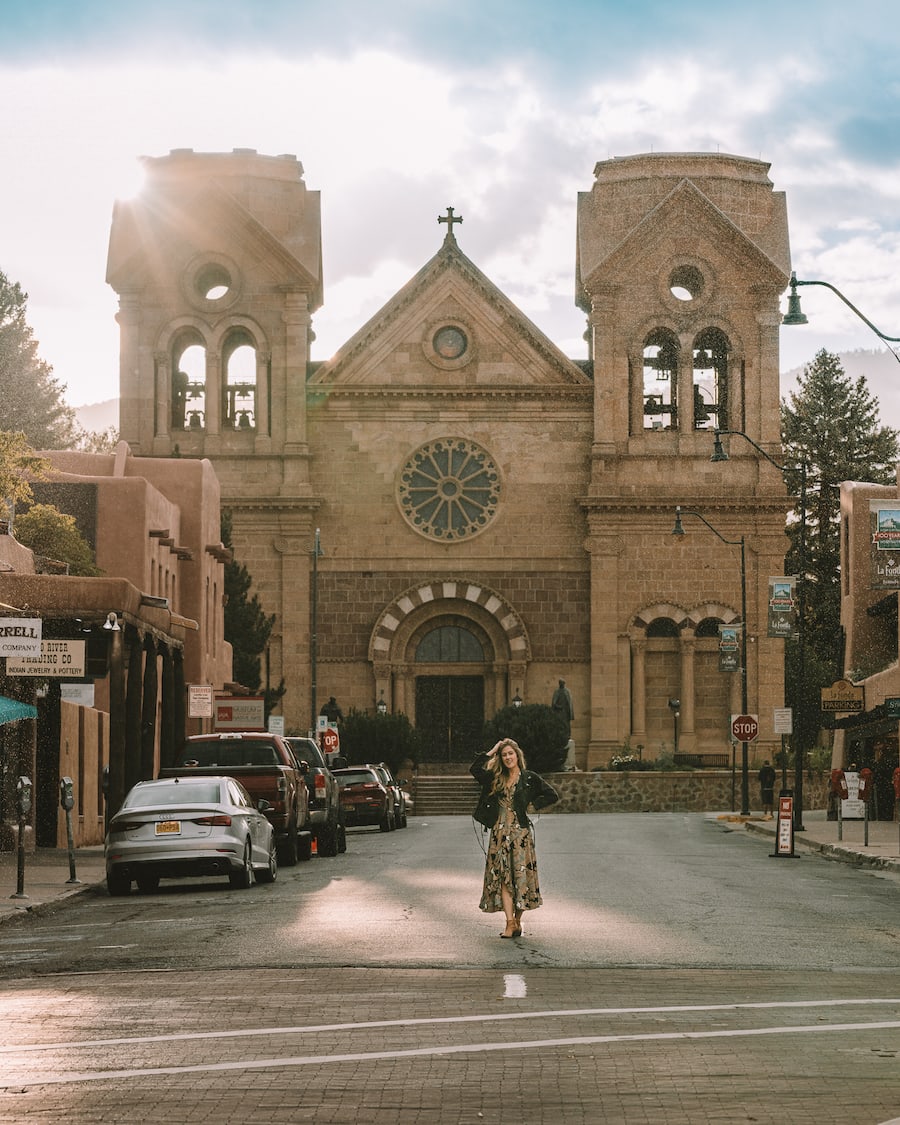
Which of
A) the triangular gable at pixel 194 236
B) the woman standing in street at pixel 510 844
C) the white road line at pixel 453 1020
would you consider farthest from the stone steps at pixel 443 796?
the white road line at pixel 453 1020

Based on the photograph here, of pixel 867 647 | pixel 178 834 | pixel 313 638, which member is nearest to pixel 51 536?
pixel 178 834

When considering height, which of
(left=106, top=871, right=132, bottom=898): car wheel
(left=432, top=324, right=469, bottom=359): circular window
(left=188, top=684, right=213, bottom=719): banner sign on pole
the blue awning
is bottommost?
(left=106, top=871, right=132, bottom=898): car wheel

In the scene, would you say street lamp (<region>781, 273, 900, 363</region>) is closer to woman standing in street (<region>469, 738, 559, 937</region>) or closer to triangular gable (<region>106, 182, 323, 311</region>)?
woman standing in street (<region>469, 738, 559, 937</region>)

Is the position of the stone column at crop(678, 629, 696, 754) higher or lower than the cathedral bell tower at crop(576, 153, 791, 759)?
lower

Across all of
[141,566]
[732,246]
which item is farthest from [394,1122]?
[732,246]

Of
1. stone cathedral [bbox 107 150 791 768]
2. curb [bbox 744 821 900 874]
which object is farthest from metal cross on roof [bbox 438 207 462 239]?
curb [bbox 744 821 900 874]

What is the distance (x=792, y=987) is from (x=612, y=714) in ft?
164

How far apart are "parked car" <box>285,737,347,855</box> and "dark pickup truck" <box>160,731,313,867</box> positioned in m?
1.22

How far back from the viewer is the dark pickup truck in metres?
25.8

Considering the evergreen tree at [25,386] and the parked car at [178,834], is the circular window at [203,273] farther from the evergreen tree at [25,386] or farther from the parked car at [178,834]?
the parked car at [178,834]

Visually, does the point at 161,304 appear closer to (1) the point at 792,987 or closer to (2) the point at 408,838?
(2) the point at 408,838

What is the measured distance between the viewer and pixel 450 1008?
11.6 m

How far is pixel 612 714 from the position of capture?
206 feet

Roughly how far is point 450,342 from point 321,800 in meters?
36.9
